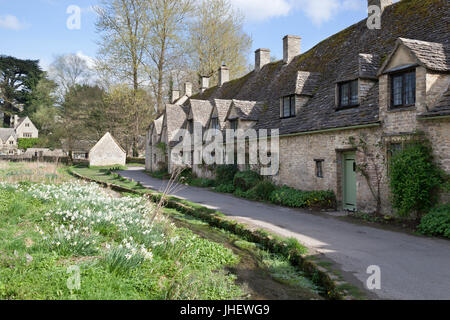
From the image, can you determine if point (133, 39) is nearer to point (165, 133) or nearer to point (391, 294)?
point (165, 133)

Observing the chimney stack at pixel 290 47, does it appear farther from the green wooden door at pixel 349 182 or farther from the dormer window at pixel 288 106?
the green wooden door at pixel 349 182

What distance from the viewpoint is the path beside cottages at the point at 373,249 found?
585 cm

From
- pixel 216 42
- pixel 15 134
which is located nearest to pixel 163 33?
pixel 216 42

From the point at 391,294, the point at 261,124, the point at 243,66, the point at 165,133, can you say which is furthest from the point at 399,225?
the point at 243,66

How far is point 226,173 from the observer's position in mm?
21391

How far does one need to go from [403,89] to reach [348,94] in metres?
2.91

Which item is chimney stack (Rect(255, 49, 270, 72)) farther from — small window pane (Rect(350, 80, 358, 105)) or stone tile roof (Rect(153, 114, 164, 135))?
stone tile roof (Rect(153, 114, 164, 135))

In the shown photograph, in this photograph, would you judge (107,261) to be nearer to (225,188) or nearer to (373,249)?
(373,249)

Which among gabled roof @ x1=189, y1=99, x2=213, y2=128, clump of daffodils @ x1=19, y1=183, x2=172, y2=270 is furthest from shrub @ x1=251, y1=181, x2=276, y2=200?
gabled roof @ x1=189, y1=99, x2=213, y2=128

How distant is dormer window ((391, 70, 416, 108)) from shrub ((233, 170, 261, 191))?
27.5 feet

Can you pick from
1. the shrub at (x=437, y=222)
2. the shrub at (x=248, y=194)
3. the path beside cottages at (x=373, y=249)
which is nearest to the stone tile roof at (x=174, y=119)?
the shrub at (x=248, y=194)

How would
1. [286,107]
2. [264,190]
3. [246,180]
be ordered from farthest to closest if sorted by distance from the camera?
[246,180] < [286,107] < [264,190]

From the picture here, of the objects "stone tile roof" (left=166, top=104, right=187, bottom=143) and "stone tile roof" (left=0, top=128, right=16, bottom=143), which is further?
"stone tile roof" (left=0, top=128, right=16, bottom=143)

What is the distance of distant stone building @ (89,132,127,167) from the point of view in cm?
4591
